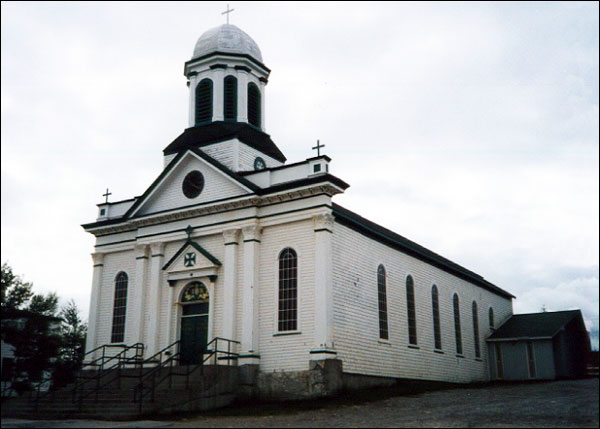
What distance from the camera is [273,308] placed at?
947 inches

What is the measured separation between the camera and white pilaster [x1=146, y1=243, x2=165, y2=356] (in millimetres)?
26438

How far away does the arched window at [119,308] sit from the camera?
28312mm

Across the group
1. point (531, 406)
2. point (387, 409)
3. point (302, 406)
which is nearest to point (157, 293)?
point (302, 406)

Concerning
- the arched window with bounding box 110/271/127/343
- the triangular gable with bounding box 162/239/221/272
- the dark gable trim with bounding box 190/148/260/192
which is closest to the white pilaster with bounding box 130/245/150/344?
the arched window with bounding box 110/271/127/343

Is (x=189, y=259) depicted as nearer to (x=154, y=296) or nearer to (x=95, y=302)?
(x=154, y=296)

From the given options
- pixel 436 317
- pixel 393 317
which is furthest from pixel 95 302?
pixel 436 317

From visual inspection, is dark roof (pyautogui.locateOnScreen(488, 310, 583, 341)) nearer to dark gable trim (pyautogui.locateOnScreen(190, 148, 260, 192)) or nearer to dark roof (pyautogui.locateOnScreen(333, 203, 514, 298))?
dark roof (pyautogui.locateOnScreen(333, 203, 514, 298))

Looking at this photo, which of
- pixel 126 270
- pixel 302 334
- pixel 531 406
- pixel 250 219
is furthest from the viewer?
pixel 126 270

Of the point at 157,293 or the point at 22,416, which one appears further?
the point at 157,293

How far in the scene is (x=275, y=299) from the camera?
78.9 ft

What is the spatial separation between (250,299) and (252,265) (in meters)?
1.27

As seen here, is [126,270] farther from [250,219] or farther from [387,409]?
[387,409]

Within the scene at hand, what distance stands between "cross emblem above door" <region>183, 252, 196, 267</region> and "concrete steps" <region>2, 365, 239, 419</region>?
4593 mm

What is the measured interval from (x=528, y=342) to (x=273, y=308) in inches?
761
